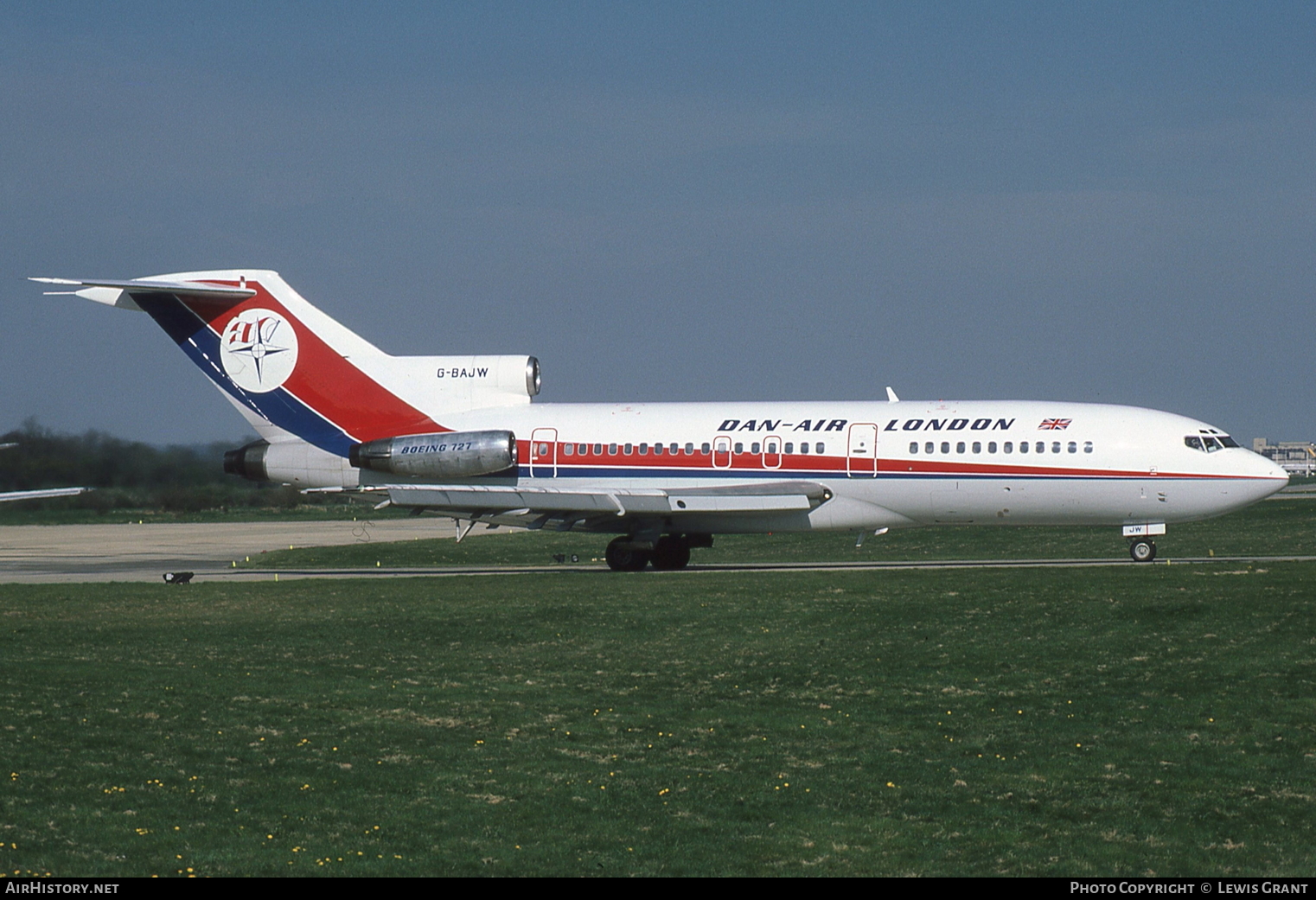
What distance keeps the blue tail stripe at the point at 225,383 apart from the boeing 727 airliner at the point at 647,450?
5cm

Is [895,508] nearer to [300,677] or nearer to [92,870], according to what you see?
[300,677]

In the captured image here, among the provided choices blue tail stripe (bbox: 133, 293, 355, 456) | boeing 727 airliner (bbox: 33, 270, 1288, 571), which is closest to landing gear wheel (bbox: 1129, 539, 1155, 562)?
boeing 727 airliner (bbox: 33, 270, 1288, 571)

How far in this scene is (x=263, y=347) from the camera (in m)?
38.7

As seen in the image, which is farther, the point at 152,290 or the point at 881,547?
the point at 881,547

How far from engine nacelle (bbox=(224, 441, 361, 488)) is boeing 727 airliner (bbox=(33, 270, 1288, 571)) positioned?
53mm

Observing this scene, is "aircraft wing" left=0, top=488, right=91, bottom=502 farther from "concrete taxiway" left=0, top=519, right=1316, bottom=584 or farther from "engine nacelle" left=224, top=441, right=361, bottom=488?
"engine nacelle" left=224, top=441, right=361, bottom=488

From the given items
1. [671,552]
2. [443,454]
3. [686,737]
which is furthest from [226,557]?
[686,737]

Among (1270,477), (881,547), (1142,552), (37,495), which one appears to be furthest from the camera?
(881,547)

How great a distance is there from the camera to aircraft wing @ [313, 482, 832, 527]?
113 ft

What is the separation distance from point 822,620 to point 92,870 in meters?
14.3

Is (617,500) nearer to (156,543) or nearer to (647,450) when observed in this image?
(647,450)

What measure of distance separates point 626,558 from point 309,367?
1044 cm

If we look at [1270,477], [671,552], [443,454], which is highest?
[443,454]

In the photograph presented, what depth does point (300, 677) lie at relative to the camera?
61.1 ft
